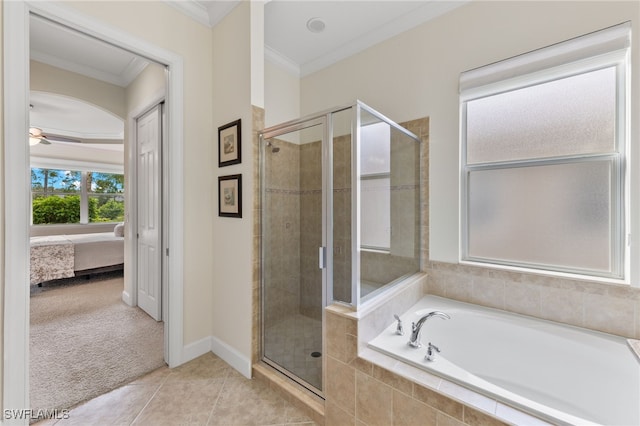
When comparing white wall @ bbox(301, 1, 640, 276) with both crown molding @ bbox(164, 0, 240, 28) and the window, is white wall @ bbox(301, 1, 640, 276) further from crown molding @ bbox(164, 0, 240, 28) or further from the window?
crown molding @ bbox(164, 0, 240, 28)

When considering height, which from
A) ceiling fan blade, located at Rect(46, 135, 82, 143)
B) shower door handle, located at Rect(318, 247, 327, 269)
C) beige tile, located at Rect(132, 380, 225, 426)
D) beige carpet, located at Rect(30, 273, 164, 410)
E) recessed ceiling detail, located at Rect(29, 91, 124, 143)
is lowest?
beige tile, located at Rect(132, 380, 225, 426)

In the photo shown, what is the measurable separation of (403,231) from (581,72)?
1.57 meters

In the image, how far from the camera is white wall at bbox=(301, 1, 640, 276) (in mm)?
1683

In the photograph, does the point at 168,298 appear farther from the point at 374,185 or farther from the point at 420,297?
the point at 420,297

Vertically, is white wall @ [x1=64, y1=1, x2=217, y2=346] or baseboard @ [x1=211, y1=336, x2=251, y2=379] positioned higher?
white wall @ [x1=64, y1=1, x2=217, y2=346]

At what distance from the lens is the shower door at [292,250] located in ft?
6.23

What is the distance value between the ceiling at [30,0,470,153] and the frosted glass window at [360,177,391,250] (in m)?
1.50

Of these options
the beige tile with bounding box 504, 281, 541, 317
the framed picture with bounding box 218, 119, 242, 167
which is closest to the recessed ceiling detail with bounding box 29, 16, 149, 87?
the framed picture with bounding box 218, 119, 242, 167

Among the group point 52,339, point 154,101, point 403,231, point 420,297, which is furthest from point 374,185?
point 52,339

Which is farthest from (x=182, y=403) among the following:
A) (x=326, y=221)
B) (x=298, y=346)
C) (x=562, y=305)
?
(x=562, y=305)

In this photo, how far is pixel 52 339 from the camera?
2.44 m

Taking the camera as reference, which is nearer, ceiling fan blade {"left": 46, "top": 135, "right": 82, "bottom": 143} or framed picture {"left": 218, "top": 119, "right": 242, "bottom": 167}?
framed picture {"left": 218, "top": 119, "right": 242, "bottom": 167}

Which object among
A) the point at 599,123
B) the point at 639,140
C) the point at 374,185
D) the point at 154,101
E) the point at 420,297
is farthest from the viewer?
the point at 154,101

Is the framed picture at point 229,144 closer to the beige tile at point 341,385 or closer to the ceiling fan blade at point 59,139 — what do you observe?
the beige tile at point 341,385
